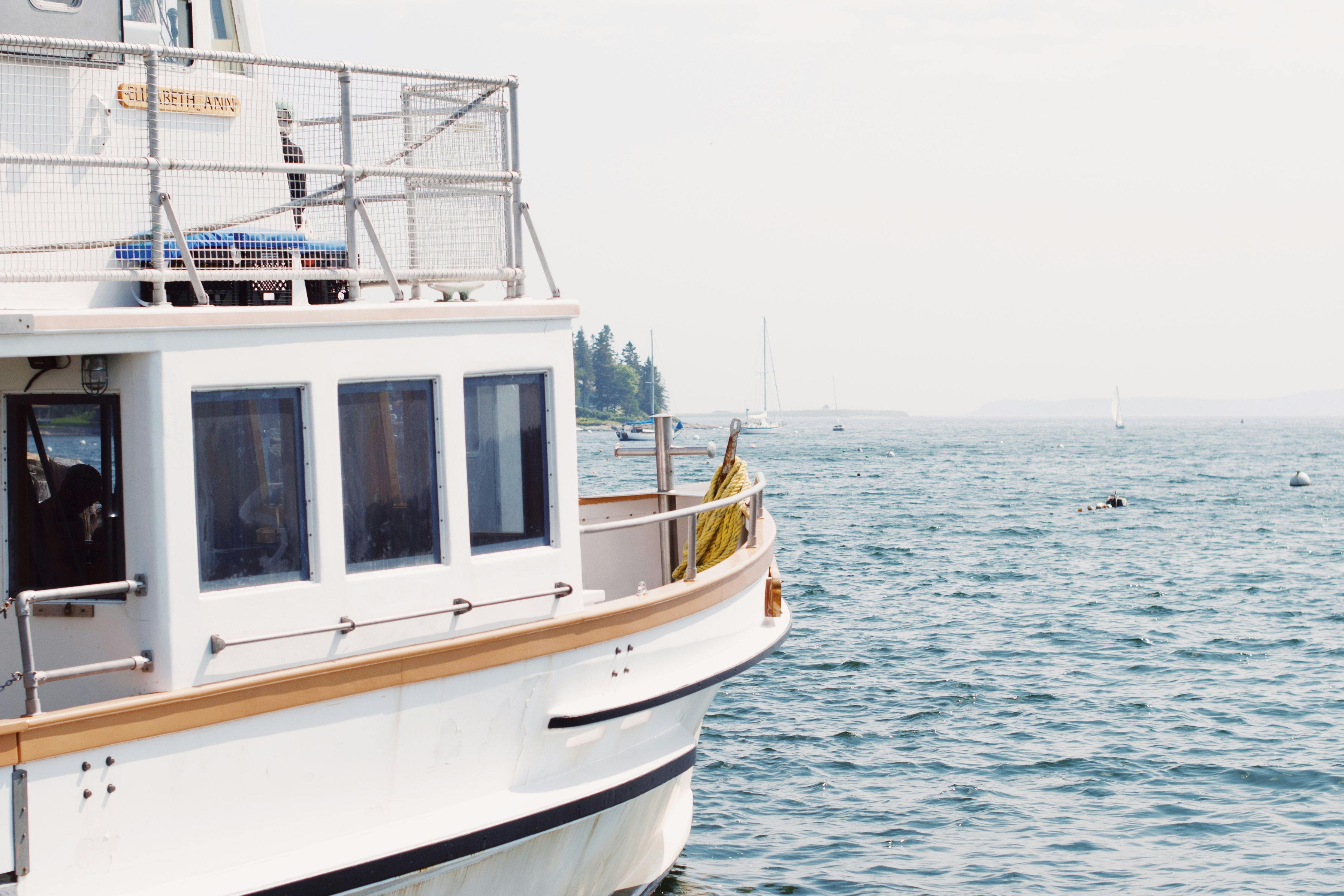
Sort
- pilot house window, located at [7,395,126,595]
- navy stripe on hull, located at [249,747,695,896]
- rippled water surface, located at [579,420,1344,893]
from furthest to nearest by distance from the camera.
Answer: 1. rippled water surface, located at [579,420,1344,893]
2. pilot house window, located at [7,395,126,595]
3. navy stripe on hull, located at [249,747,695,896]

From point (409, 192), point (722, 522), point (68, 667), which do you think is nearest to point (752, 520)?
point (722, 522)

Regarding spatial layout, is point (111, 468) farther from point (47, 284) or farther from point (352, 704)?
point (352, 704)

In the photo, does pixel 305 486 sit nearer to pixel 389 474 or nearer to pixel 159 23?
pixel 389 474

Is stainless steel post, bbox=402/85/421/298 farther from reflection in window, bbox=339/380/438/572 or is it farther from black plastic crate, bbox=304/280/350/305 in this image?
reflection in window, bbox=339/380/438/572

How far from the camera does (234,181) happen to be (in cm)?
637

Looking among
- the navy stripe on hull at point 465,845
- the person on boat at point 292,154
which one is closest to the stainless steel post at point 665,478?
the navy stripe on hull at point 465,845

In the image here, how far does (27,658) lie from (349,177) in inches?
97.7

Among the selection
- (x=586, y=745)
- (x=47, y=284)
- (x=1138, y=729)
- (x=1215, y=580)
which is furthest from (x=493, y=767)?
(x=1215, y=580)

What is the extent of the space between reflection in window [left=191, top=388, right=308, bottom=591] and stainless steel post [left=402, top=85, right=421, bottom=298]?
4.11 ft

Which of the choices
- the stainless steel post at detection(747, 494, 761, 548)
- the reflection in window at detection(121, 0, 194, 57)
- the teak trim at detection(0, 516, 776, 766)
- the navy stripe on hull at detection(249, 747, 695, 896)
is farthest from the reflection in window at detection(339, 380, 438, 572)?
the stainless steel post at detection(747, 494, 761, 548)

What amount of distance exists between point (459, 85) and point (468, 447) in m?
1.86

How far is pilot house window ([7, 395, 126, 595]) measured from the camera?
5527mm

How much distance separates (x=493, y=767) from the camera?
6.21 m

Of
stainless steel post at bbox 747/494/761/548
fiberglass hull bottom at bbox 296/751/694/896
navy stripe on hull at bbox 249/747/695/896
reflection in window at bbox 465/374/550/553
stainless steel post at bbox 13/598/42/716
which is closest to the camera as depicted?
stainless steel post at bbox 13/598/42/716
